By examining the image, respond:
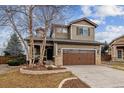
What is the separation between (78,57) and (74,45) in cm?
159

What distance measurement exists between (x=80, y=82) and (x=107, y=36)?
31583 millimetres

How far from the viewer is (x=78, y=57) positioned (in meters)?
28.3

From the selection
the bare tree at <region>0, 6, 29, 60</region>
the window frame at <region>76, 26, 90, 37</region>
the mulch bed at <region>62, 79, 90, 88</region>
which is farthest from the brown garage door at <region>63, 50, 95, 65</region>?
the mulch bed at <region>62, 79, 90, 88</region>

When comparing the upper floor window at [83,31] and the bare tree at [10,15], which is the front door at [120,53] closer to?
the upper floor window at [83,31]

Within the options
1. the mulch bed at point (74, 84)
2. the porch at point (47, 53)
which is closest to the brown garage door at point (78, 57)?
the porch at point (47, 53)

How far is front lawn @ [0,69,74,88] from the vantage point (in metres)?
15.4

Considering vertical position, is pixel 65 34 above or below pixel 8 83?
above

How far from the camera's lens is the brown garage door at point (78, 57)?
27781 mm

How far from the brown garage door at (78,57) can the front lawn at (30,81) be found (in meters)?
9.23

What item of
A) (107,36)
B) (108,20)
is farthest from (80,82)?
(107,36)

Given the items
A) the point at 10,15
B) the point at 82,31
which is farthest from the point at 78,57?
the point at 10,15

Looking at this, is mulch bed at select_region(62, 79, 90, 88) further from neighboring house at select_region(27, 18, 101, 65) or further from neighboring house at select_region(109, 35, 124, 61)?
neighboring house at select_region(109, 35, 124, 61)
